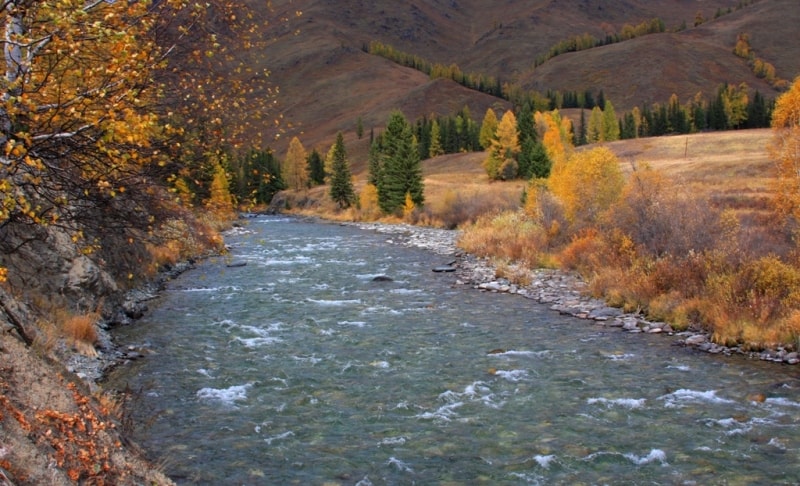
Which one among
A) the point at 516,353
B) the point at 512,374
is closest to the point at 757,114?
the point at 516,353

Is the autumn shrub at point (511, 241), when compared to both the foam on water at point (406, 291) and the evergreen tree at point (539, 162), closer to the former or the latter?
the foam on water at point (406, 291)

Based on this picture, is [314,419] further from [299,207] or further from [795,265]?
[299,207]

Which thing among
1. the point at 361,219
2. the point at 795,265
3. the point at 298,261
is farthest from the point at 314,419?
the point at 361,219

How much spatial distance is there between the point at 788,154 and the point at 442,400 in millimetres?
21237

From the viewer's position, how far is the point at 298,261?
117 ft

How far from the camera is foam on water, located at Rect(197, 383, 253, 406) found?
13.3 metres

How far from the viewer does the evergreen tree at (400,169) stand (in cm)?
7050

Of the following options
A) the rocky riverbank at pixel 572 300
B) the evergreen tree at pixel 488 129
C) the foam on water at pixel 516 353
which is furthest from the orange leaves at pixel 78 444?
the evergreen tree at pixel 488 129

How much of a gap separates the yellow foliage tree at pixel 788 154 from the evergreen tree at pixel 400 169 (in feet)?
147

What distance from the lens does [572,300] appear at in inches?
913

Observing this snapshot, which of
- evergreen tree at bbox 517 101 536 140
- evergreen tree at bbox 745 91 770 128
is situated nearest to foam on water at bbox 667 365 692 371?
evergreen tree at bbox 517 101 536 140

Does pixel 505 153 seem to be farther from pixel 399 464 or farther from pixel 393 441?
pixel 399 464

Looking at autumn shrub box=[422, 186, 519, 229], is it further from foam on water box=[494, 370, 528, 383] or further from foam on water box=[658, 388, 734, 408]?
foam on water box=[658, 388, 734, 408]

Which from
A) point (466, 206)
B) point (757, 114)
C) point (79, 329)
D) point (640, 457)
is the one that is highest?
point (757, 114)
